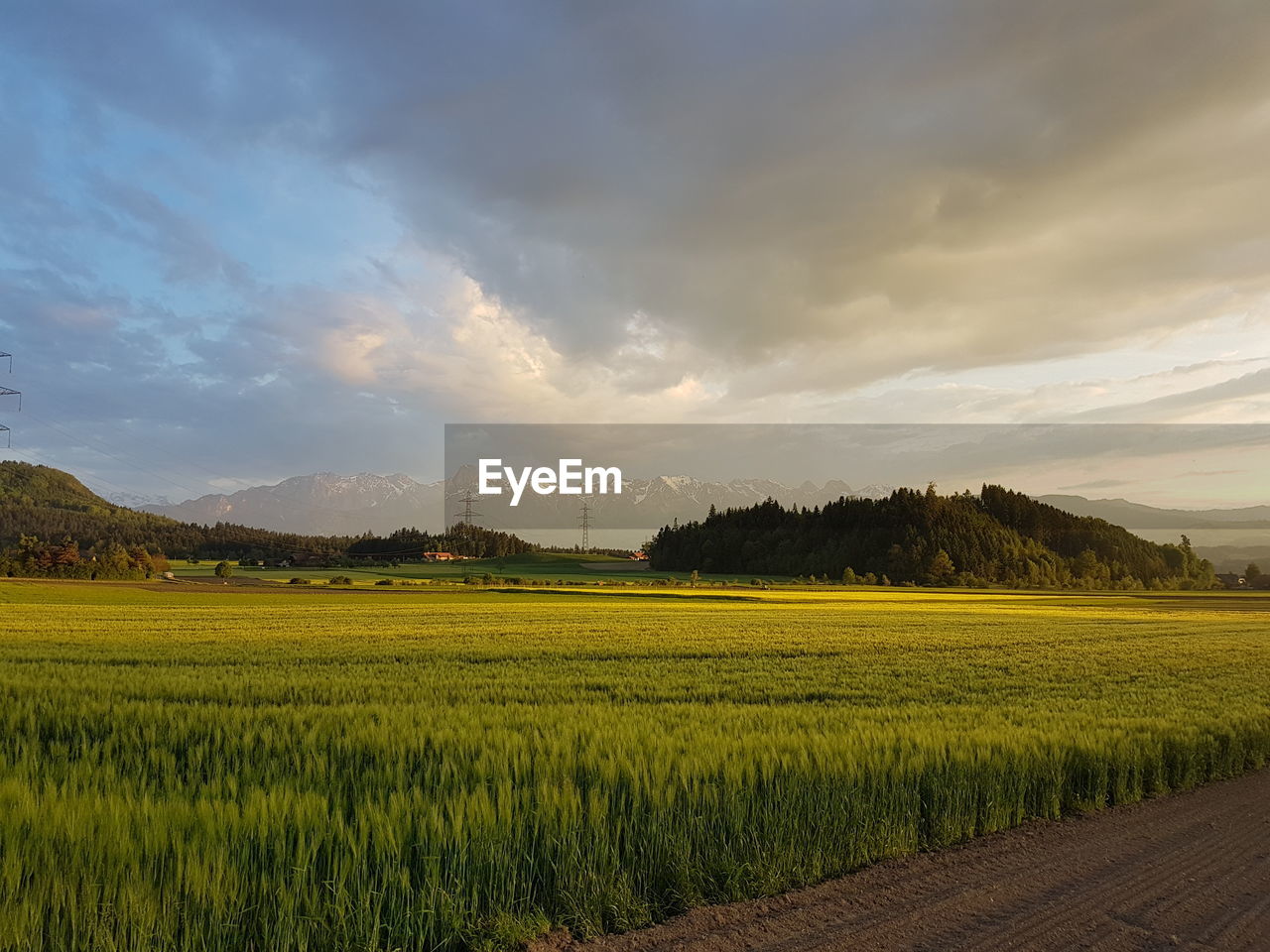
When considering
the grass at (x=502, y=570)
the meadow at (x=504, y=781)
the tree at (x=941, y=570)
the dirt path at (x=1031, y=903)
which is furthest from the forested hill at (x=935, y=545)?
the dirt path at (x=1031, y=903)

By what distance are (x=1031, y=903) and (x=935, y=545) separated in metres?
148

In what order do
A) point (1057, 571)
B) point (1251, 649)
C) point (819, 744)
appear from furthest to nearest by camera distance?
point (1057, 571), point (1251, 649), point (819, 744)

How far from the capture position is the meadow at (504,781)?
16.5 feet

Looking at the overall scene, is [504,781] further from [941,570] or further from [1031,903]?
[941,570]

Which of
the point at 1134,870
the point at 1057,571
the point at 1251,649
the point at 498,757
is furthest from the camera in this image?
the point at 1057,571

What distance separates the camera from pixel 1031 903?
6328mm

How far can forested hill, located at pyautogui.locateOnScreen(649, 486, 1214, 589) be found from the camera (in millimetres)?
143875

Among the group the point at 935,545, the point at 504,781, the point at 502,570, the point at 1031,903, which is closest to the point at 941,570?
the point at 935,545

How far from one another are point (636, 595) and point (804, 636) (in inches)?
2030

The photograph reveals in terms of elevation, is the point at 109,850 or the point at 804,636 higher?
the point at 109,850

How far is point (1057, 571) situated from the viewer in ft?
505

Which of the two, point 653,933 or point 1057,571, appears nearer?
point 653,933

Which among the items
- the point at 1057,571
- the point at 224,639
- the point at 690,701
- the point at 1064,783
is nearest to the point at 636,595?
the point at 224,639

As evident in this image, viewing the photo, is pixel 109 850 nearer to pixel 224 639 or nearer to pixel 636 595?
pixel 224 639
